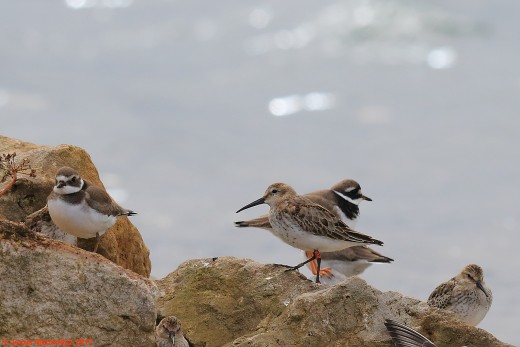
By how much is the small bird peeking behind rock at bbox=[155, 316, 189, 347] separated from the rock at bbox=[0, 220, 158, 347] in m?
0.58

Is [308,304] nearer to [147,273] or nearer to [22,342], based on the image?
[22,342]

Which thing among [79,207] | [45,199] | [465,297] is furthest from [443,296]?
[45,199]

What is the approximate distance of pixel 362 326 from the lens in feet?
32.5

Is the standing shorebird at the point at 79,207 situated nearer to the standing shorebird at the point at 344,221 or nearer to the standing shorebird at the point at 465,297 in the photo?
the standing shorebird at the point at 344,221

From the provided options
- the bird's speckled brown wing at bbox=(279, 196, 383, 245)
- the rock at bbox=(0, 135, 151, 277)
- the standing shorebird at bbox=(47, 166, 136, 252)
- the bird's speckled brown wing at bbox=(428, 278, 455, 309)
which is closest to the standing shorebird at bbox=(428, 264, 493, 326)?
the bird's speckled brown wing at bbox=(428, 278, 455, 309)

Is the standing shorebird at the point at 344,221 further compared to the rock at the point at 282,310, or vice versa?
the standing shorebird at the point at 344,221

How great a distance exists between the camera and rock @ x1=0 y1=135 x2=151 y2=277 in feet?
40.9

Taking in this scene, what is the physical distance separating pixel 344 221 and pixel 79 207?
5.31 m

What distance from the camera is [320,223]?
13.0 m

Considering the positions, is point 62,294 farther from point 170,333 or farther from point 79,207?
point 79,207

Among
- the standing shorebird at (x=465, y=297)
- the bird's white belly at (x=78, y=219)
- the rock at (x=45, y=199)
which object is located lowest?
the standing shorebird at (x=465, y=297)

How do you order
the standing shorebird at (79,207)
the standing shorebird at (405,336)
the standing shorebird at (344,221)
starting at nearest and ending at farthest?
the standing shorebird at (405,336)
the standing shorebird at (79,207)
the standing shorebird at (344,221)

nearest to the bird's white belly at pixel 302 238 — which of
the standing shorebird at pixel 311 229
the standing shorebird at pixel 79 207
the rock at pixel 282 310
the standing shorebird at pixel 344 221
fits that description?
the standing shorebird at pixel 311 229

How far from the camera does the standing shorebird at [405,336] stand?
947 centimetres
